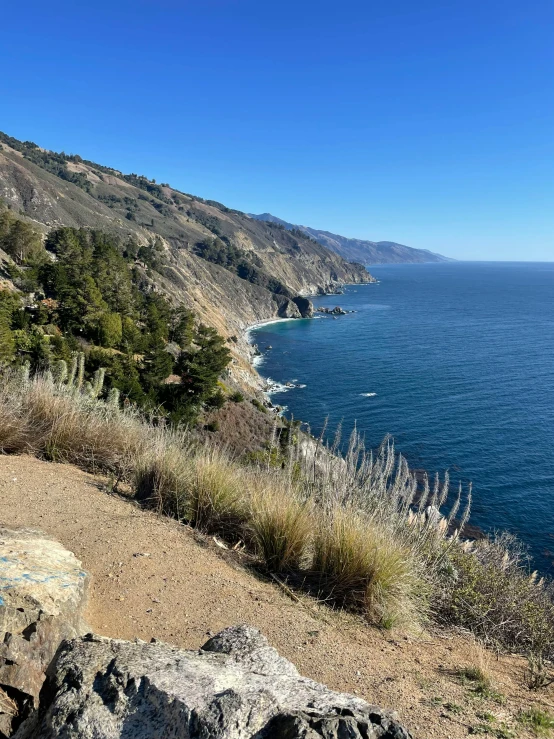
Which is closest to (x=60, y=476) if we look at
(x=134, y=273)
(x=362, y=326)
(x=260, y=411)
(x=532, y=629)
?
(x=532, y=629)

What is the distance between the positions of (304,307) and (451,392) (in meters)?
65.4

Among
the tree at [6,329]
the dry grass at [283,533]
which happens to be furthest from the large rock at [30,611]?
the tree at [6,329]

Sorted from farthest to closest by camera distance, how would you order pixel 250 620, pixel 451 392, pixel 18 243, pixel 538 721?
1. pixel 451 392
2. pixel 18 243
3. pixel 250 620
4. pixel 538 721

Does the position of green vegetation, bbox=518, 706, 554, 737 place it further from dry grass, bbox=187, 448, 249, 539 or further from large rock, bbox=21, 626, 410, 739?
dry grass, bbox=187, 448, 249, 539

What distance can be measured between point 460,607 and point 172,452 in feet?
11.9

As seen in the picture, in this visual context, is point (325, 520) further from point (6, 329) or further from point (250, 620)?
point (6, 329)

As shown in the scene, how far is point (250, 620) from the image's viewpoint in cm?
357

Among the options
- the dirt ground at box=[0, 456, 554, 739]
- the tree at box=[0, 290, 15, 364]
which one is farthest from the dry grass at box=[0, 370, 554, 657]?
the tree at box=[0, 290, 15, 364]

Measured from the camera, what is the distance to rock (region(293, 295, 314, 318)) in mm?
107131

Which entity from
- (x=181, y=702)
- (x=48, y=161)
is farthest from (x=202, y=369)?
(x=48, y=161)

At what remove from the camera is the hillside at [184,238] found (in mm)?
77550

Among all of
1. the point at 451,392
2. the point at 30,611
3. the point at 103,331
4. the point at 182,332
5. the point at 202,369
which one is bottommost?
the point at 451,392

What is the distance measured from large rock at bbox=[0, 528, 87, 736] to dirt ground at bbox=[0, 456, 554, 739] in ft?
1.64

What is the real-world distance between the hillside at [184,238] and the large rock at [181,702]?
47.4 meters
